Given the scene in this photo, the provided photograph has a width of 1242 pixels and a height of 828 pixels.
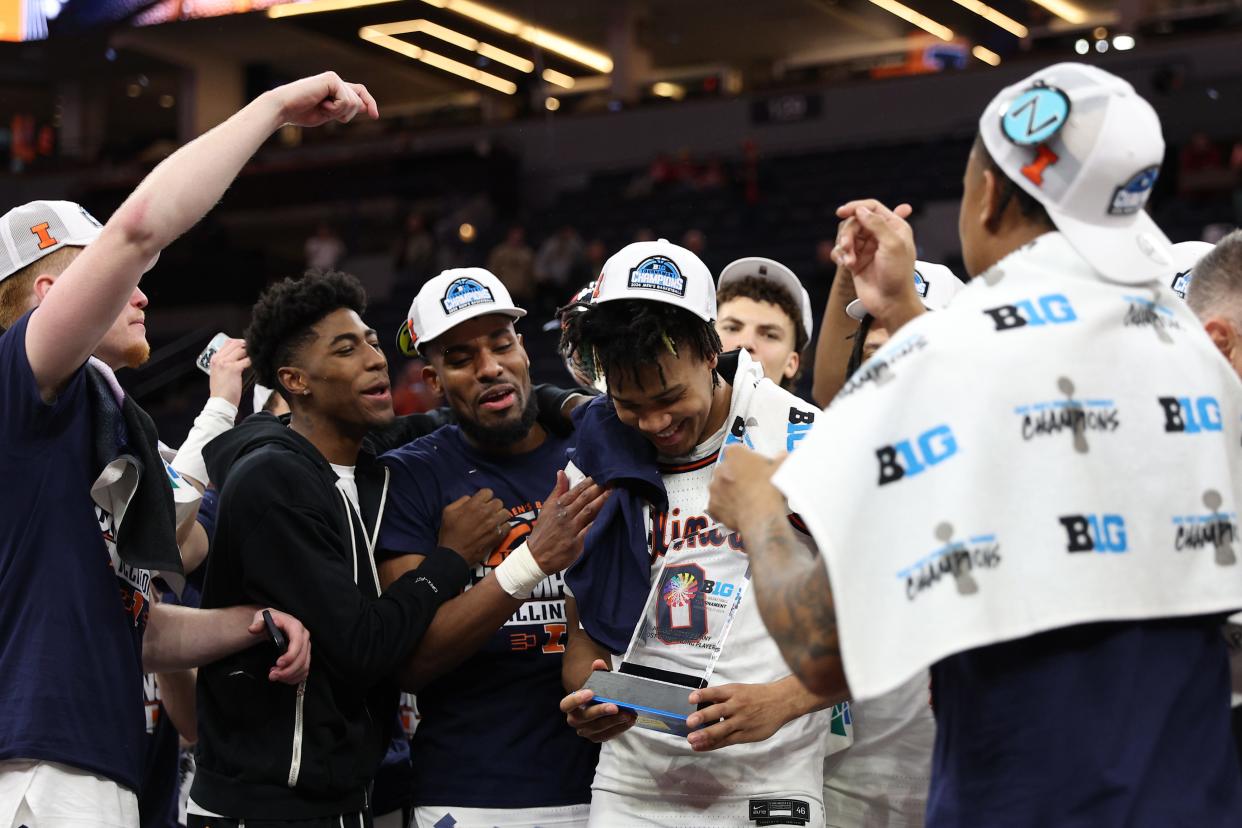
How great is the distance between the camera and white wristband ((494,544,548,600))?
3.35 m

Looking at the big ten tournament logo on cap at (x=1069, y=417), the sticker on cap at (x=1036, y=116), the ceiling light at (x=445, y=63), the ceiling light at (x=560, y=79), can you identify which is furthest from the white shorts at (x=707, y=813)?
the ceiling light at (x=560, y=79)

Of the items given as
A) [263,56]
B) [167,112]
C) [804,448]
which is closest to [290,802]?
[804,448]

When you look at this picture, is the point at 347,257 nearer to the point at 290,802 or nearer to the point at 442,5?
the point at 442,5

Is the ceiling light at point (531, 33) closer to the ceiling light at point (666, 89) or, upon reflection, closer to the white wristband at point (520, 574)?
the ceiling light at point (666, 89)

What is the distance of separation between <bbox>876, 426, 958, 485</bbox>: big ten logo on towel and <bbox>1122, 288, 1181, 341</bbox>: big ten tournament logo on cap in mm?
357

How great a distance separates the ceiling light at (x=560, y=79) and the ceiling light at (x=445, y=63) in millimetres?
605

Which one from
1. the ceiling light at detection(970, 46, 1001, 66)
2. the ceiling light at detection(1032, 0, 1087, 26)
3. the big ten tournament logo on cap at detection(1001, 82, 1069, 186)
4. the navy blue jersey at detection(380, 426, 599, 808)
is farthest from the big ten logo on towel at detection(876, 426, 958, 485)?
the ceiling light at detection(1032, 0, 1087, 26)

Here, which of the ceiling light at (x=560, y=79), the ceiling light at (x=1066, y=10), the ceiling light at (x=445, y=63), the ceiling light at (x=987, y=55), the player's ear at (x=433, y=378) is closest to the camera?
the player's ear at (x=433, y=378)

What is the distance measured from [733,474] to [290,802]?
1611 mm

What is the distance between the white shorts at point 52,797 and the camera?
104 inches

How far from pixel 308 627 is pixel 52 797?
0.77 m

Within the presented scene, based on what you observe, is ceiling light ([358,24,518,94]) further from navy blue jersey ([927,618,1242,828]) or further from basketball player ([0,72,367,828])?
navy blue jersey ([927,618,1242,828])

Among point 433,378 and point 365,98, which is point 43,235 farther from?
point 433,378

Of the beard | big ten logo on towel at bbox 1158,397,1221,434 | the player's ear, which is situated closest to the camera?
big ten logo on towel at bbox 1158,397,1221,434
